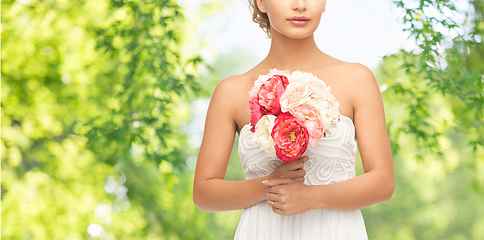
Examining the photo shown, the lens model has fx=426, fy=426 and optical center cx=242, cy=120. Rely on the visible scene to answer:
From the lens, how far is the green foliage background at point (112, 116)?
4633 mm

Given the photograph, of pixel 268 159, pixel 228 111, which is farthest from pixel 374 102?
pixel 228 111

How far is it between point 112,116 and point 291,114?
11.9 ft

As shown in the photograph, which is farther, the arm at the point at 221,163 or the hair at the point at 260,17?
the hair at the point at 260,17

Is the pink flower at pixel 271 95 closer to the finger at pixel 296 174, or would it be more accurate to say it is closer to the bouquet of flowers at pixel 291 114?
the bouquet of flowers at pixel 291 114

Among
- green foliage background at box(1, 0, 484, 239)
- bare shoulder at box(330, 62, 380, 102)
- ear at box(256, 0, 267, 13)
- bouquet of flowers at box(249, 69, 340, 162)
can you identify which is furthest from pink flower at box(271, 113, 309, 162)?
green foliage background at box(1, 0, 484, 239)

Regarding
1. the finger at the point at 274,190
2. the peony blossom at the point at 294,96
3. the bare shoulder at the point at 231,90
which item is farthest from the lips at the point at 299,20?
the finger at the point at 274,190

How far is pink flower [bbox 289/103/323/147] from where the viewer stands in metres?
1.49

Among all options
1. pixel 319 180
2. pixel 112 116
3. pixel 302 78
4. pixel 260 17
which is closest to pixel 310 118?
pixel 302 78

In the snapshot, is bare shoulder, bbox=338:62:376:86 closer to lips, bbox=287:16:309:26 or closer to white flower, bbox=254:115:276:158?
lips, bbox=287:16:309:26

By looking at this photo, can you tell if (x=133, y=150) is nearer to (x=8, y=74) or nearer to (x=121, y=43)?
(x=121, y=43)

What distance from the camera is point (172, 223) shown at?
5859mm

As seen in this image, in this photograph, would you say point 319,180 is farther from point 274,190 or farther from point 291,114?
point 291,114

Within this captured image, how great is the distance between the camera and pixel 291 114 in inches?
59.5

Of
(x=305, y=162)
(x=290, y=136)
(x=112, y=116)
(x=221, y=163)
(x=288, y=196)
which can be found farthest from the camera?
(x=112, y=116)
